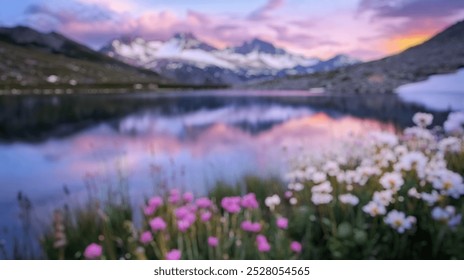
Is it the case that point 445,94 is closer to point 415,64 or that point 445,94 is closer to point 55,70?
point 415,64

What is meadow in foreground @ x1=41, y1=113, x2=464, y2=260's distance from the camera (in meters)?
2.21

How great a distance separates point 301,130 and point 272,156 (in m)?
0.77

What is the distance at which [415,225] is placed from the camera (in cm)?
235

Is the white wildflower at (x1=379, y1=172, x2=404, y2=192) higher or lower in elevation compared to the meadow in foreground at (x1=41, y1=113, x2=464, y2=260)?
higher

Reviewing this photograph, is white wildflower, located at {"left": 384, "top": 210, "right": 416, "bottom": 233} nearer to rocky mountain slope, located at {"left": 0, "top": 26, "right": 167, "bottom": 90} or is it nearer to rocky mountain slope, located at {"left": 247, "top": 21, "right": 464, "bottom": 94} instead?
rocky mountain slope, located at {"left": 247, "top": 21, "right": 464, "bottom": 94}

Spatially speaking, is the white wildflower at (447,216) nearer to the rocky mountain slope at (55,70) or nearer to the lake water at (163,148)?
the lake water at (163,148)

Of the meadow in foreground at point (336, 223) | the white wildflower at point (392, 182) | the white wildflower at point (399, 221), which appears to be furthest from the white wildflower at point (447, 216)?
the white wildflower at point (392, 182)

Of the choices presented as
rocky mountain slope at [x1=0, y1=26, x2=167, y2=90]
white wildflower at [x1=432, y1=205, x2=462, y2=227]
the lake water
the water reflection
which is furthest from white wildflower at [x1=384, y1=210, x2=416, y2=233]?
rocky mountain slope at [x1=0, y1=26, x2=167, y2=90]

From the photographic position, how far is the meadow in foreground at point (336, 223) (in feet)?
7.23

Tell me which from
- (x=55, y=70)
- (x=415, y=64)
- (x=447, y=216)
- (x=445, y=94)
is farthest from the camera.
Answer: (x=55, y=70)

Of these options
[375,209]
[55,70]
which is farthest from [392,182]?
[55,70]

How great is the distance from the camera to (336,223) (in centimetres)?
250

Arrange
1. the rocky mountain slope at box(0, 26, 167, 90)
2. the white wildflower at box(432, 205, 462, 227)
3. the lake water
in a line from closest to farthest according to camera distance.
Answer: the white wildflower at box(432, 205, 462, 227) < the lake water < the rocky mountain slope at box(0, 26, 167, 90)

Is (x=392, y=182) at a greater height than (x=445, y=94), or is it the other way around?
(x=445, y=94)
